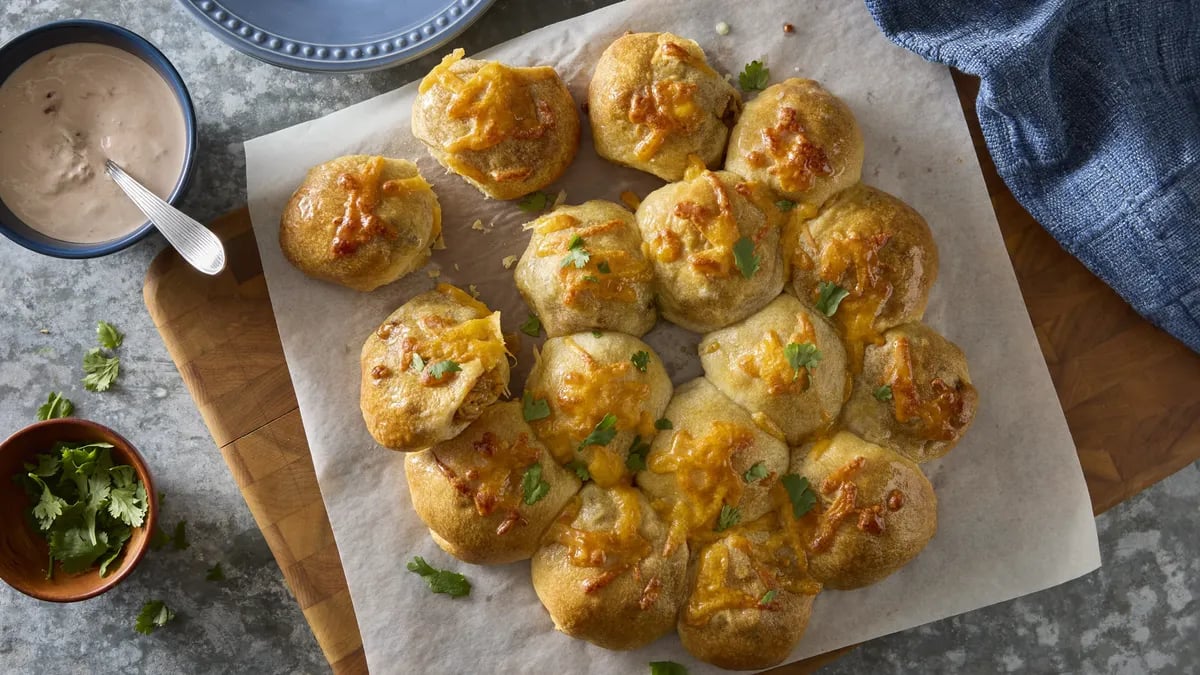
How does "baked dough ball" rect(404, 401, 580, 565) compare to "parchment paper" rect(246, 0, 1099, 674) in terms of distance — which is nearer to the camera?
"baked dough ball" rect(404, 401, 580, 565)

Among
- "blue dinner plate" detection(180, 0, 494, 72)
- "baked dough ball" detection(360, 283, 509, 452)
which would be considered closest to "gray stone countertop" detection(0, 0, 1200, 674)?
"blue dinner plate" detection(180, 0, 494, 72)

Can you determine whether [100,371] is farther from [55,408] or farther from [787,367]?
[787,367]

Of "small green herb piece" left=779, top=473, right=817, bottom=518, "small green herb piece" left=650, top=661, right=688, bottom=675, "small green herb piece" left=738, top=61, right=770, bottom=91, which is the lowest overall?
"small green herb piece" left=650, top=661, right=688, bottom=675

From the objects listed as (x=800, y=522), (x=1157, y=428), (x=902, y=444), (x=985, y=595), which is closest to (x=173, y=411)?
(x=800, y=522)

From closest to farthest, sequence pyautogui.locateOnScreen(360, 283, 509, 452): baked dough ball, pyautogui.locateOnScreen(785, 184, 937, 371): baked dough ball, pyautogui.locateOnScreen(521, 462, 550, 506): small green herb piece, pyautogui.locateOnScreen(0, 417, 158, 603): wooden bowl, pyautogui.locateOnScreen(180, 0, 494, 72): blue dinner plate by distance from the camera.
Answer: pyautogui.locateOnScreen(360, 283, 509, 452): baked dough ball < pyautogui.locateOnScreen(521, 462, 550, 506): small green herb piece < pyautogui.locateOnScreen(785, 184, 937, 371): baked dough ball < pyautogui.locateOnScreen(0, 417, 158, 603): wooden bowl < pyautogui.locateOnScreen(180, 0, 494, 72): blue dinner plate

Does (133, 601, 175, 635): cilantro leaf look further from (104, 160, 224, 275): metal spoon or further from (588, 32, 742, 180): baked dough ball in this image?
(588, 32, 742, 180): baked dough ball

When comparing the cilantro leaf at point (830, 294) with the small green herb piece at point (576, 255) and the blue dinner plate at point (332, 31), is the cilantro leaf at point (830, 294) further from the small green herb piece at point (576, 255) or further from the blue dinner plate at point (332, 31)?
the blue dinner plate at point (332, 31)
